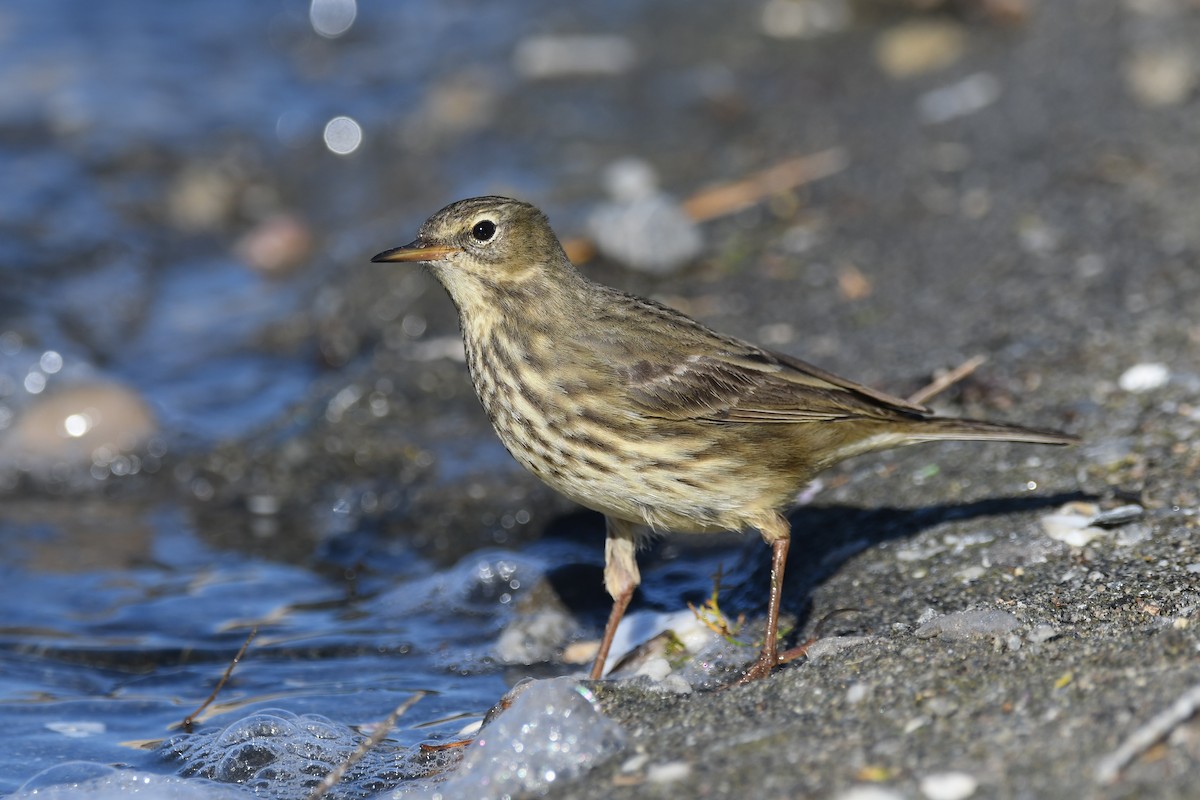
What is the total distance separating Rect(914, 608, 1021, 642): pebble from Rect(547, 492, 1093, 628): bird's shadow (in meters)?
0.74

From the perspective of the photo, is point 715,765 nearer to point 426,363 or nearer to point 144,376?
point 426,363

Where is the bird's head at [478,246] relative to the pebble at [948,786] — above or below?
above

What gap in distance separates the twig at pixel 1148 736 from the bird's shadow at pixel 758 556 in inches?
79.4

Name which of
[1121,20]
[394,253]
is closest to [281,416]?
[394,253]

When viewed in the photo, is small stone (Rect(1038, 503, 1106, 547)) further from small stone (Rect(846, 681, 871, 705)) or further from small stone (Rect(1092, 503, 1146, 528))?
small stone (Rect(846, 681, 871, 705))

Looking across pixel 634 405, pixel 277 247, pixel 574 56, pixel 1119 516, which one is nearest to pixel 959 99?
pixel 574 56

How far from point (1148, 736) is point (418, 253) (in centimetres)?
311

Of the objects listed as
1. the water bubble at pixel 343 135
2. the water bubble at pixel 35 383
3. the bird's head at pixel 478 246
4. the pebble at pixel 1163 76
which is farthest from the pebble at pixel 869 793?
the water bubble at pixel 343 135

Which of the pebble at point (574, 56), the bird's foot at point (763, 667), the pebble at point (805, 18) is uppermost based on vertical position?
the pebble at point (574, 56)

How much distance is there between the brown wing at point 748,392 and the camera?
199 inches

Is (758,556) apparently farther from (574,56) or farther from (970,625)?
(574,56)

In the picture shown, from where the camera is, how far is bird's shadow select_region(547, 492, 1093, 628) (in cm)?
553

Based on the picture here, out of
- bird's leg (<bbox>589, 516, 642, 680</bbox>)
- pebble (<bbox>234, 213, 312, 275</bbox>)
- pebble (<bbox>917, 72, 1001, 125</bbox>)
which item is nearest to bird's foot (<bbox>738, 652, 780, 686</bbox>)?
bird's leg (<bbox>589, 516, 642, 680</bbox>)

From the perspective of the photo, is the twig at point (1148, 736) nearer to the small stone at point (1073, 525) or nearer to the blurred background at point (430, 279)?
the small stone at point (1073, 525)
